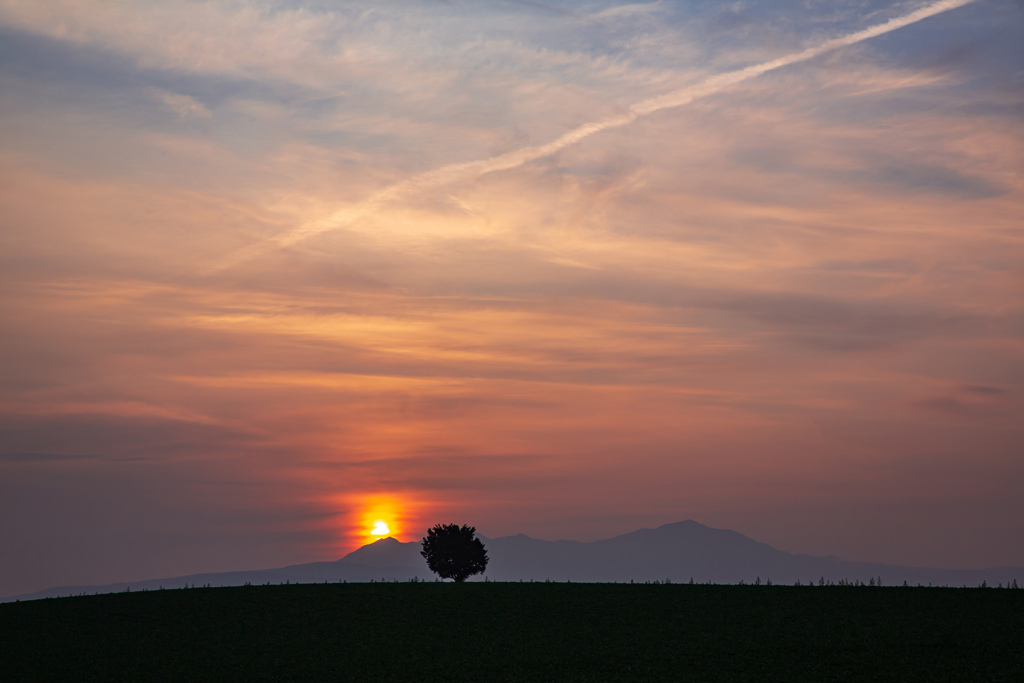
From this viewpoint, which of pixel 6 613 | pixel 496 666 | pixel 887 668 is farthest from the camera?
pixel 6 613

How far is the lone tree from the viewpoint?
78688 mm

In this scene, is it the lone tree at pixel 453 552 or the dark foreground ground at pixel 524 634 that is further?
the lone tree at pixel 453 552

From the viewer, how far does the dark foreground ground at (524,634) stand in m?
40.2

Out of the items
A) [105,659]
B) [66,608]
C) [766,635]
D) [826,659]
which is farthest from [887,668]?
[66,608]

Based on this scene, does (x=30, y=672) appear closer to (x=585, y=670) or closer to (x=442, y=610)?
(x=442, y=610)

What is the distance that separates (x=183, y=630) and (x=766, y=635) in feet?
105

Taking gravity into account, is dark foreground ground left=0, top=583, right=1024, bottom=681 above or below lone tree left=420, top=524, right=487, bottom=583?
below

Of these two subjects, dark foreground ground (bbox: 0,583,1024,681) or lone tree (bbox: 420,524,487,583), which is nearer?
dark foreground ground (bbox: 0,583,1024,681)

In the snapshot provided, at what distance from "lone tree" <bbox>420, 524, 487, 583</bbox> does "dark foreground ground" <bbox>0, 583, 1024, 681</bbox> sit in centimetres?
1642

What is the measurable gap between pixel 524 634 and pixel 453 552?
103ft

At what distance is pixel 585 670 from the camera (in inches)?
1590

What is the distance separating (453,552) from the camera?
258 ft

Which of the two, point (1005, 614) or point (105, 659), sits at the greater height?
point (1005, 614)

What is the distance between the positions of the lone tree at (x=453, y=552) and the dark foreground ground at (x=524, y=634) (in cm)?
1642
